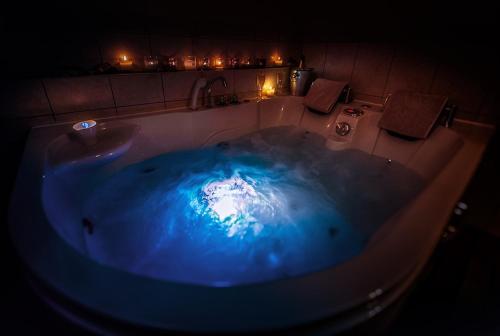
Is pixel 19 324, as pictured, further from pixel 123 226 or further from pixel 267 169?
pixel 267 169

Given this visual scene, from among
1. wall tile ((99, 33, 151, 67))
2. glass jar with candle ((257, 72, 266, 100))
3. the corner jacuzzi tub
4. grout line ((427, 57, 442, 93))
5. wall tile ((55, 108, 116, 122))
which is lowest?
the corner jacuzzi tub

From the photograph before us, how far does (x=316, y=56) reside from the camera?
7.11ft

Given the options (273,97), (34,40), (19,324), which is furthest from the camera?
(273,97)

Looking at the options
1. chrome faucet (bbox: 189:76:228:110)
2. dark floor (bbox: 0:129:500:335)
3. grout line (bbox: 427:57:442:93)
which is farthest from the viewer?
chrome faucet (bbox: 189:76:228:110)

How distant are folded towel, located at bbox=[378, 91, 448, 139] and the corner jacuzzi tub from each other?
0.27ft

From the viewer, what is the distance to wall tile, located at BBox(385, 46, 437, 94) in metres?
1.53

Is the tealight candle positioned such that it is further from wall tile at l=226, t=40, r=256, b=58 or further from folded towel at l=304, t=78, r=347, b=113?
folded towel at l=304, t=78, r=347, b=113

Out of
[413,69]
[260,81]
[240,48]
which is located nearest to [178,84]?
[240,48]

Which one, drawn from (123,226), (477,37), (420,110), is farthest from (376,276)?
(477,37)

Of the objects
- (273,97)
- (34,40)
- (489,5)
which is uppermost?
(489,5)

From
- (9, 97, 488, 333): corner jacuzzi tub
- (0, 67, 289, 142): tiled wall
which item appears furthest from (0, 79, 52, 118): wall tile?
(9, 97, 488, 333): corner jacuzzi tub

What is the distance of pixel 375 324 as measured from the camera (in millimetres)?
467

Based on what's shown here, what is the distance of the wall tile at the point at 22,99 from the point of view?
1150 millimetres

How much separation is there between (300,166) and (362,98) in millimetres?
964
